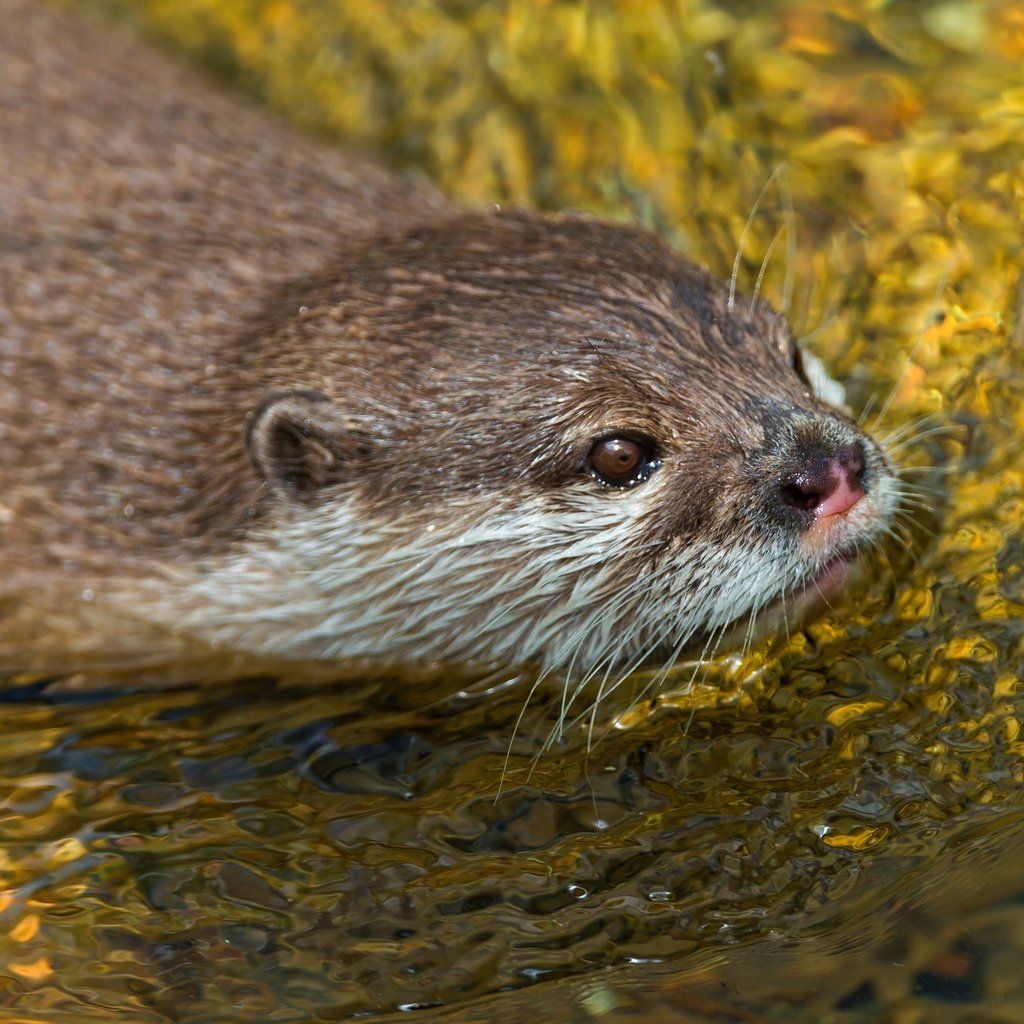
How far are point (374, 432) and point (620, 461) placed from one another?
0.49m

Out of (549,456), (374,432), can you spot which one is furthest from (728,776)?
(374,432)

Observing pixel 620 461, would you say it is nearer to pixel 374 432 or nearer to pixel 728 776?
pixel 374 432

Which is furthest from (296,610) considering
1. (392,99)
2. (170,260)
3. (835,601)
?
(392,99)

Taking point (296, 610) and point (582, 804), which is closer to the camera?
point (582, 804)

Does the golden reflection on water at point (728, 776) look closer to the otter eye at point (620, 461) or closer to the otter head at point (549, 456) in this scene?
the otter head at point (549, 456)

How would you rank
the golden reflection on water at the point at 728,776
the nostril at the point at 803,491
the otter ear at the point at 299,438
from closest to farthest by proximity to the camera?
the golden reflection on water at the point at 728,776 < the nostril at the point at 803,491 < the otter ear at the point at 299,438

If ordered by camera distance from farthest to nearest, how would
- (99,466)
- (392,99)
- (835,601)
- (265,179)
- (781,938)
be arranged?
(392,99) → (265,179) → (99,466) → (835,601) → (781,938)

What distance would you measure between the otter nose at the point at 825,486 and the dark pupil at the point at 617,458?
28 centimetres

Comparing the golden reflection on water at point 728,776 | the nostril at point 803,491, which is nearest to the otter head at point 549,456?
the nostril at point 803,491

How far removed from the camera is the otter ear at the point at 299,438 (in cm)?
298

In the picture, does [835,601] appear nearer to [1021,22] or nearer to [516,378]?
[516,378]

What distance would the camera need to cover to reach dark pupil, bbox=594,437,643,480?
283 cm

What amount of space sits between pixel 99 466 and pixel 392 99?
194 cm

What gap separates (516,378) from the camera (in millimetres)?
2871
